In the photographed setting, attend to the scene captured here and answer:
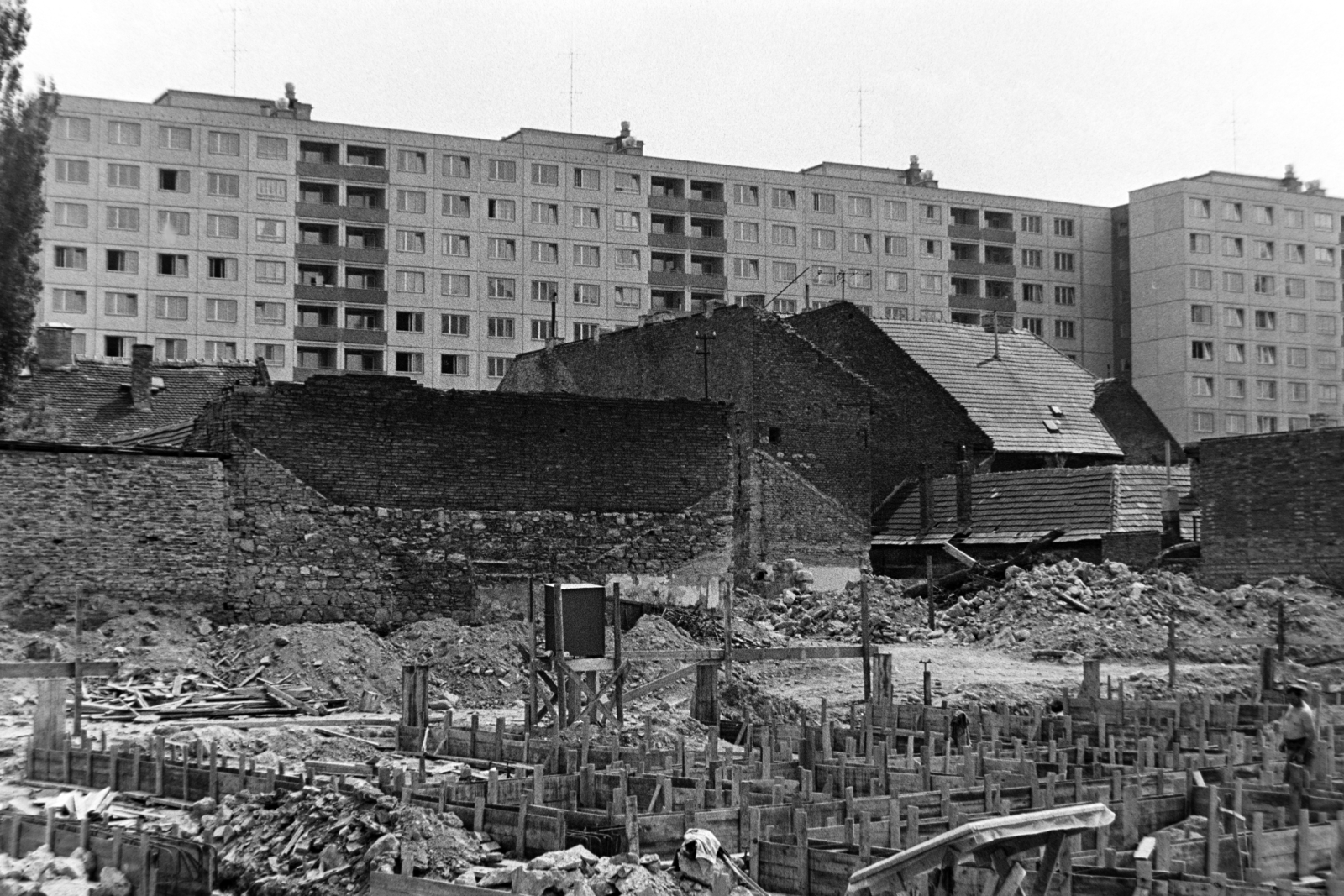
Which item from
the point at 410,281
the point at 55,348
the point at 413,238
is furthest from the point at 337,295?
the point at 55,348

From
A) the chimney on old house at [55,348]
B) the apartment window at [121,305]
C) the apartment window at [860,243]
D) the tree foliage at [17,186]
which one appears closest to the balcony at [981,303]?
the apartment window at [860,243]

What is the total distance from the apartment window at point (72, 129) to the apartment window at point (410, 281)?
12455 millimetres

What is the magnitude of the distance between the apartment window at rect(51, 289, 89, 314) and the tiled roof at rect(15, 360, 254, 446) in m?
19.5

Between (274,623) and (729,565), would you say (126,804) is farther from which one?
(729,565)

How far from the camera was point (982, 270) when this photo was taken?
3263 inches

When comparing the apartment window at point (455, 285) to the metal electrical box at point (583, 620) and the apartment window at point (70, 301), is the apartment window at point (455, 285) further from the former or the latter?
the metal electrical box at point (583, 620)

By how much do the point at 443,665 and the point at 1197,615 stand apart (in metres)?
14.2

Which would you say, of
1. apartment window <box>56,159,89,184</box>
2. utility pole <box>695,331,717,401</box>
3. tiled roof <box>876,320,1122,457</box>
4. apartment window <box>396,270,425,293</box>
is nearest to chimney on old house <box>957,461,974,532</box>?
tiled roof <box>876,320,1122,457</box>

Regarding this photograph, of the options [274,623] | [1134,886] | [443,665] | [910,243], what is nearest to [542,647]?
[443,665]

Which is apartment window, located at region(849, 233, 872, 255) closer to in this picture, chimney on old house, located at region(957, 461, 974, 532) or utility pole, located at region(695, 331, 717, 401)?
utility pole, located at region(695, 331, 717, 401)

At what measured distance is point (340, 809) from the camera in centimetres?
1653

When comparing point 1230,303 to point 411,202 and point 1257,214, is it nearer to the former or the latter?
point 1257,214

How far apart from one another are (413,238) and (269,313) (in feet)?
20.8

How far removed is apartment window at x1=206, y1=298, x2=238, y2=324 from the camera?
66812 millimetres
